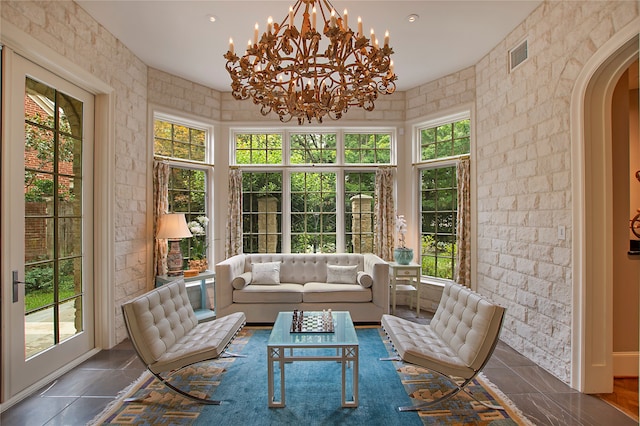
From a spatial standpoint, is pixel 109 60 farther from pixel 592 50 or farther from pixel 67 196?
pixel 592 50

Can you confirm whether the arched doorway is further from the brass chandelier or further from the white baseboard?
the brass chandelier

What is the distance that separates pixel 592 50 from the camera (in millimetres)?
2637

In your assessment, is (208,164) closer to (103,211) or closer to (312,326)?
(103,211)

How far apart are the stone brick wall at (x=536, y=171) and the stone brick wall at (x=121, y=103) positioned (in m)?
4.32

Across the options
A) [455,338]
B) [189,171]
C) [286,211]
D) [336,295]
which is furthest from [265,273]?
[455,338]

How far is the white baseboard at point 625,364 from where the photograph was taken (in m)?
2.98

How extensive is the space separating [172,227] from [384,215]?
299cm

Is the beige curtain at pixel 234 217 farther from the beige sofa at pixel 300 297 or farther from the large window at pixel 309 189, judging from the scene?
the beige sofa at pixel 300 297

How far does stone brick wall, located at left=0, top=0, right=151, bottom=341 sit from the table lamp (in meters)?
0.30

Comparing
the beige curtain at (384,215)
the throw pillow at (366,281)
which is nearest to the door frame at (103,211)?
the throw pillow at (366,281)

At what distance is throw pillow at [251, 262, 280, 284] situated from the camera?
4605 millimetres

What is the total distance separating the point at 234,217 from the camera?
5152 mm

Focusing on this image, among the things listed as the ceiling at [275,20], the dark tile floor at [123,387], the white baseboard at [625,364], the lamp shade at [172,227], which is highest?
the ceiling at [275,20]

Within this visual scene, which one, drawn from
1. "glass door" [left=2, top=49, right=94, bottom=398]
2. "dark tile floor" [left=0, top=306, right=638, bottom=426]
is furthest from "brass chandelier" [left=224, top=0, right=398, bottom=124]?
"dark tile floor" [left=0, top=306, right=638, bottom=426]
